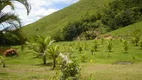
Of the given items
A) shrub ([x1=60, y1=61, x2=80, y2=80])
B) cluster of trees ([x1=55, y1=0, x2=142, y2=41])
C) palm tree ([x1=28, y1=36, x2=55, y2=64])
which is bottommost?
shrub ([x1=60, y1=61, x2=80, y2=80])

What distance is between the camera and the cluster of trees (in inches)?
3561

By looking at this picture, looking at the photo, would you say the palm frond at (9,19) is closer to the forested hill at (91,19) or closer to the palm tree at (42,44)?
the palm tree at (42,44)

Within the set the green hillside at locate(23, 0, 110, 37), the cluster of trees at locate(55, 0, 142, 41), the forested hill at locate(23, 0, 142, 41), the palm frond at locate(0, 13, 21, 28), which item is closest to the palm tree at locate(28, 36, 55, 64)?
the palm frond at locate(0, 13, 21, 28)

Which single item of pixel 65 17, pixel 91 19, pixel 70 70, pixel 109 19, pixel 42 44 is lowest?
pixel 70 70

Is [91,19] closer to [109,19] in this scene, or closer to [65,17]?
[109,19]

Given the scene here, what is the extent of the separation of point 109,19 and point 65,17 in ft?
130

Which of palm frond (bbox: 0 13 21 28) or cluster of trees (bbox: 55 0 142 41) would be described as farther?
cluster of trees (bbox: 55 0 142 41)

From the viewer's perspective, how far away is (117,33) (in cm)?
7431

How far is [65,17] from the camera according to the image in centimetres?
13650

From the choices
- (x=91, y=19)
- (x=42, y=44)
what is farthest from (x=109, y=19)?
(x=42, y=44)

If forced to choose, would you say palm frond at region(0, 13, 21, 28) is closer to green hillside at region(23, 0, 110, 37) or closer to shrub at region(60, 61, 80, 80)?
shrub at region(60, 61, 80, 80)

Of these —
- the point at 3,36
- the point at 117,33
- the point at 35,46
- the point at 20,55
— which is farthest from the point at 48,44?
the point at 117,33

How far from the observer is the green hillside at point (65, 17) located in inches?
4863

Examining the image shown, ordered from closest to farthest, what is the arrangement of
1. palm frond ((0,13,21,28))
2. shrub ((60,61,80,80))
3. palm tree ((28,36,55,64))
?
shrub ((60,61,80,80)) → palm frond ((0,13,21,28)) → palm tree ((28,36,55,64))
